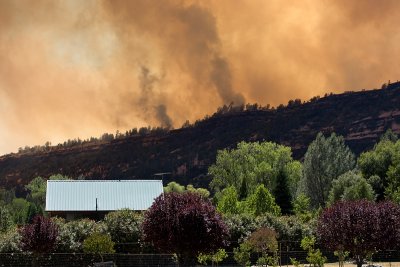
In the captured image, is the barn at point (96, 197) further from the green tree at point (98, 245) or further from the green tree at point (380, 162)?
the green tree at point (380, 162)

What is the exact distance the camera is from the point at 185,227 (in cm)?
3644

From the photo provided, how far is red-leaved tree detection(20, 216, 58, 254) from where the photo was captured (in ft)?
139

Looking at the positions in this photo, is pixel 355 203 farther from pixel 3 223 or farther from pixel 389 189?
pixel 3 223

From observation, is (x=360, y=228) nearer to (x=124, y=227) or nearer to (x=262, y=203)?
(x=124, y=227)

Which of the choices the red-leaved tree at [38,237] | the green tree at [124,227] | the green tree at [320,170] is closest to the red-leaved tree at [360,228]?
the green tree at [124,227]

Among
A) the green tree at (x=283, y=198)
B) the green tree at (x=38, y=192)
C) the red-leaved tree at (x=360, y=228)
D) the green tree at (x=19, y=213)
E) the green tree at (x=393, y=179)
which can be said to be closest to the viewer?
the red-leaved tree at (x=360, y=228)

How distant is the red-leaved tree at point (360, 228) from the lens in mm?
37062

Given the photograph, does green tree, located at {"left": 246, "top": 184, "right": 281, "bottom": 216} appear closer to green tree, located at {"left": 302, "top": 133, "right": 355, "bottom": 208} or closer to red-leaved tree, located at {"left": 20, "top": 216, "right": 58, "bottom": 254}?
green tree, located at {"left": 302, "top": 133, "right": 355, "bottom": 208}

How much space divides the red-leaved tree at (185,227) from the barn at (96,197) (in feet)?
98.6

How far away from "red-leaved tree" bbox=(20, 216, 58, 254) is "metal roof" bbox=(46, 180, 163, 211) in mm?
24814

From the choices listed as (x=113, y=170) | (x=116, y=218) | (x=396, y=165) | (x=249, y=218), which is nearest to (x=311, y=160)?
(x=396, y=165)

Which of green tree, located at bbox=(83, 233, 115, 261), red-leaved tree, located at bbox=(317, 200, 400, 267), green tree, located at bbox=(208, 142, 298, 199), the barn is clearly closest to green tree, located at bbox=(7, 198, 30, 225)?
green tree, located at bbox=(208, 142, 298, 199)

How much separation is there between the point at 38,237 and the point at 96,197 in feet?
88.5

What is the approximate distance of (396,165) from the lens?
73938 mm
